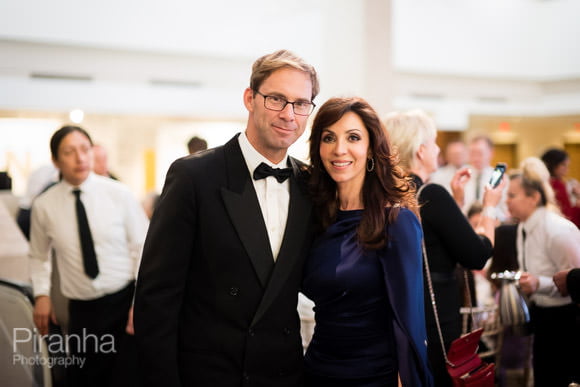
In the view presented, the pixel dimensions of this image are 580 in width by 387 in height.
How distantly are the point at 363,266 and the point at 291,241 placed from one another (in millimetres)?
Answer: 282

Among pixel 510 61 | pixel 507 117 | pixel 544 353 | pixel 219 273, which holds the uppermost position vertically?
pixel 510 61

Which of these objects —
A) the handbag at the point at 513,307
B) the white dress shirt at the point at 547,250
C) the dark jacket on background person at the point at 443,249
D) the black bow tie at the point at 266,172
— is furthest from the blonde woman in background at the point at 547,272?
the black bow tie at the point at 266,172

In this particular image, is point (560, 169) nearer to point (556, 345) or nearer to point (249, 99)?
point (556, 345)

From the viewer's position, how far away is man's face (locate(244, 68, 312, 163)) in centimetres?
192

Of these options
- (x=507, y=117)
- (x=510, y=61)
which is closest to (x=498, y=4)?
(x=510, y=61)

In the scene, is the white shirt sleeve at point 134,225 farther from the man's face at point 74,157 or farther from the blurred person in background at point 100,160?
the blurred person in background at point 100,160

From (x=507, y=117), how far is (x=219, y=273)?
10.5m

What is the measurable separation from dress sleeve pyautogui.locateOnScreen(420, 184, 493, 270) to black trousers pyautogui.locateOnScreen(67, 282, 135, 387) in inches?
79.2

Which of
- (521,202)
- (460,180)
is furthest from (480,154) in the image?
(460,180)

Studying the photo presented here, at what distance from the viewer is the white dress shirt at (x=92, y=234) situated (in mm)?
3439

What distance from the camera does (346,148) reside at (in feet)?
6.92

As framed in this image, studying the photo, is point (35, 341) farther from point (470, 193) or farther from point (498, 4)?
point (498, 4)

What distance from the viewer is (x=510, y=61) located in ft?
34.7

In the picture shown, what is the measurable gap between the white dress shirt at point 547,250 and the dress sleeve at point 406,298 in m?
1.41
